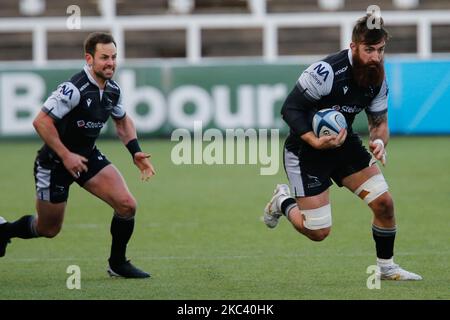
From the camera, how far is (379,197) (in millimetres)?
8750

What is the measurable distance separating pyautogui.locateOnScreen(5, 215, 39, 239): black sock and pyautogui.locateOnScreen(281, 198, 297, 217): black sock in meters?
2.04

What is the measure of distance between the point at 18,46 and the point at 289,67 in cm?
1006

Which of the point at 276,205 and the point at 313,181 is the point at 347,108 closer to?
the point at 313,181

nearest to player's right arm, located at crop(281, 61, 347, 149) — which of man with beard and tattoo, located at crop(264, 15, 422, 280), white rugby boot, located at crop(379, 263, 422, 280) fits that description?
man with beard and tattoo, located at crop(264, 15, 422, 280)

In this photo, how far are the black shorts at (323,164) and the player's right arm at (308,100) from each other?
0.29 m

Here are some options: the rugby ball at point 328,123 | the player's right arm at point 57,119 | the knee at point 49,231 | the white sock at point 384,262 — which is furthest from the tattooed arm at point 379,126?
the knee at point 49,231

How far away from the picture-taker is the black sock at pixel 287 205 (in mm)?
9445

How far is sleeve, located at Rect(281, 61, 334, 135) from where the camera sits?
865 centimetres

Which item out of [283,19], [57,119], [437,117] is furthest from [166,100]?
[57,119]

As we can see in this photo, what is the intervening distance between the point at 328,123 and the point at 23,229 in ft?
8.89

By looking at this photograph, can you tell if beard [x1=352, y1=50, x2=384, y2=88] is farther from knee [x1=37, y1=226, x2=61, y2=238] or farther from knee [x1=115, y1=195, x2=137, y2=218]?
knee [x1=37, y1=226, x2=61, y2=238]

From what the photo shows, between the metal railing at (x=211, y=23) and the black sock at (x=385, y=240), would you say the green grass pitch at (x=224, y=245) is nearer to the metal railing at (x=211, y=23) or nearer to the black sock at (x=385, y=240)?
the black sock at (x=385, y=240)
